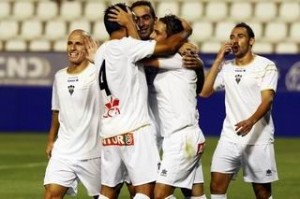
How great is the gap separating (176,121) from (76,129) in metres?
1.11

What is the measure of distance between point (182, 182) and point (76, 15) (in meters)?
20.5

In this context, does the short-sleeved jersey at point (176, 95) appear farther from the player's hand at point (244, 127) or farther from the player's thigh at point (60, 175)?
the player's thigh at point (60, 175)

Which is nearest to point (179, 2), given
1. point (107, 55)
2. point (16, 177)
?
point (16, 177)

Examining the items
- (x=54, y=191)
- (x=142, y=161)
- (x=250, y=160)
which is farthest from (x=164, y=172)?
(x=250, y=160)

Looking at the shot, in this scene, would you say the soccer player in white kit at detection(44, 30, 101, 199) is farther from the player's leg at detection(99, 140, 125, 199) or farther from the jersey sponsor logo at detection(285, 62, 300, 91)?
the jersey sponsor logo at detection(285, 62, 300, 91)

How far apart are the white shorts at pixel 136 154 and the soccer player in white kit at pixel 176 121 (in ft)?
0.66

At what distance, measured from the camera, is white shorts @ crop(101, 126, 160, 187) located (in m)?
10.7

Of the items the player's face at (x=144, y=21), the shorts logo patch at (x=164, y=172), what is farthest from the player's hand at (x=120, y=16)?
the shorts logo patch at (x=164, y=172)

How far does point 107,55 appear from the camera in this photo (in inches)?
425

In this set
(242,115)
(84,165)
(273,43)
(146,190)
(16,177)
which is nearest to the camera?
(146,190)

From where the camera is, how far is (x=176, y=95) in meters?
11.0

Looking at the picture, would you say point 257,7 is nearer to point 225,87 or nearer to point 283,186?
point 283,186

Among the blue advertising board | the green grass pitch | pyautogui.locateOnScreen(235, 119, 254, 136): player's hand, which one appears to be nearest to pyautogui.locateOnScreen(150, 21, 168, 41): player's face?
pyautogui.locateOnScreen(235, 119, 254, 136): player's hand

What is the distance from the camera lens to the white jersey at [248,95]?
12391 mm
